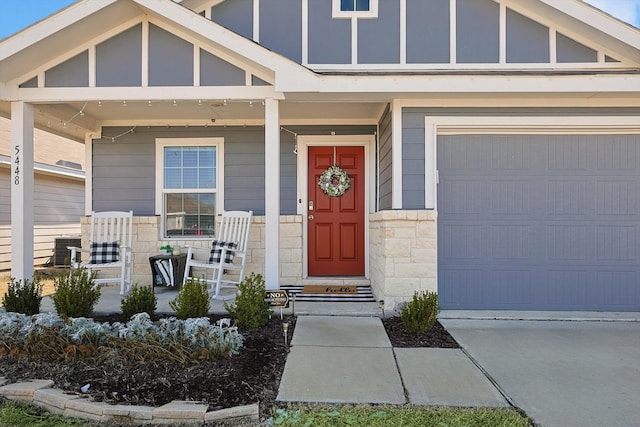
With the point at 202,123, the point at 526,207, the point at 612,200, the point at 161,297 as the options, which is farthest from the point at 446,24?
the point at 161,297

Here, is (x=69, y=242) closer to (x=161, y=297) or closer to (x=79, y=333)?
(x=161, y=297)

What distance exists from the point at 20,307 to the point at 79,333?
5.10 feet

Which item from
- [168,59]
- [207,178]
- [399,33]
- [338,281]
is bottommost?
[338,281]

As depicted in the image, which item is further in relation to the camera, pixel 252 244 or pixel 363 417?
pixel 252 244

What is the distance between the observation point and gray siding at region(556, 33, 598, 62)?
4727 mm

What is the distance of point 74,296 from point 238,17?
139 inches

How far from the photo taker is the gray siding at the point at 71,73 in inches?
183

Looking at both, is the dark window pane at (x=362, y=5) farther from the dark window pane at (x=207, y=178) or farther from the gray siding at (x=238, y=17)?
the dark window pane at (x=207, y=178)

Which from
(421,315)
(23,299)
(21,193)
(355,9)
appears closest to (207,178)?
(21,193)

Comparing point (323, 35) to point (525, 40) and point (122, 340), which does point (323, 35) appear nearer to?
point (525, 40)

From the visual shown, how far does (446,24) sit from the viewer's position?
4840 mm

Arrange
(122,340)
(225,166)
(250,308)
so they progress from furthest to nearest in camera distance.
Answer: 1. (225,166)
2. (250,308)
3. (122,340)

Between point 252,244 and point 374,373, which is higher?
point 252,244

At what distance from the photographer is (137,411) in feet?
8.22
